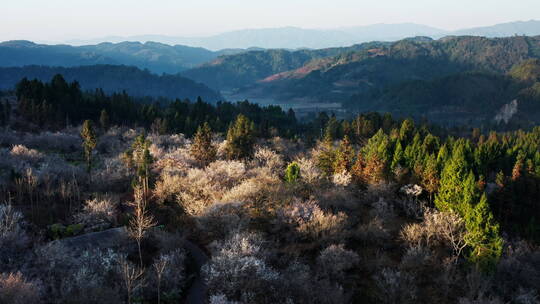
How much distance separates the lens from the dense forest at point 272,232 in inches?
936

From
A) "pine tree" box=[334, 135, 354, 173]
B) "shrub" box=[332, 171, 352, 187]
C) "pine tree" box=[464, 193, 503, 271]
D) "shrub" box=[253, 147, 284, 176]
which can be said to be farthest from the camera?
"shrub" box=[253, 147, 284, 176]

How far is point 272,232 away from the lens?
32562 mm

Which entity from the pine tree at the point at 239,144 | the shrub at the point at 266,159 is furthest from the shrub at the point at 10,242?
the pine tree at the point at 239,144

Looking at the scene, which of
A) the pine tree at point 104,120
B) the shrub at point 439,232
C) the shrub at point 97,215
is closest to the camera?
the shrub at point 439,232

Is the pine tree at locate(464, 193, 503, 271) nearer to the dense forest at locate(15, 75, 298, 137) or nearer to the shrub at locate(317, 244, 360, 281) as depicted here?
the shrub at locate(317, 244, 360, 281)

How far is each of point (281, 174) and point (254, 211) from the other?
17590 millimetres

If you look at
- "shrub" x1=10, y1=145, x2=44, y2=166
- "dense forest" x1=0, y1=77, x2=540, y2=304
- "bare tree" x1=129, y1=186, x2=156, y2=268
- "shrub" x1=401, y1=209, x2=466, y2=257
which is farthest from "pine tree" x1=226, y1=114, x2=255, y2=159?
"shrub" x1=401, y1=209, x2=466, y2=257

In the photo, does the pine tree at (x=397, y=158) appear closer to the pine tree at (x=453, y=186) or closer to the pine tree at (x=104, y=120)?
the pine tree at (x=453, y=186)

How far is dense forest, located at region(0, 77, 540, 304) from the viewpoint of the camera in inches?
936

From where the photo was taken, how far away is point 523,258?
107 ft

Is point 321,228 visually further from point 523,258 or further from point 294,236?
point 523,258

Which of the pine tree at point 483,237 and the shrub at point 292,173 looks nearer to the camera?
the pine tree at point 483,237

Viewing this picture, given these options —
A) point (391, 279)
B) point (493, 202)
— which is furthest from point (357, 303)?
point (493, 202)

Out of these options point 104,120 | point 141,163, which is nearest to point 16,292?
point 141,163
